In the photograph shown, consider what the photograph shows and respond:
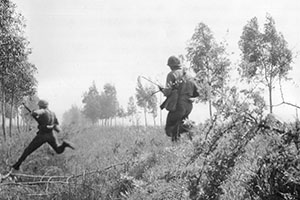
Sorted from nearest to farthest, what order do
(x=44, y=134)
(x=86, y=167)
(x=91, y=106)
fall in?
(x=86, y=167) → (x=44, y=134) → (x=91, y=106)

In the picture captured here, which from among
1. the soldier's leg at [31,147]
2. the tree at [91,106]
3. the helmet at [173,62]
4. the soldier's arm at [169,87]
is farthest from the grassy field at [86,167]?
the tree at [91,106]

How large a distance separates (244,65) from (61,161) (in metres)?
9.21

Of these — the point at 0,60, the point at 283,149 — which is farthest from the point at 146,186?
the point at 0,60

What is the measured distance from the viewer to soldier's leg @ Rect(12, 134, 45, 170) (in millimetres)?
8562

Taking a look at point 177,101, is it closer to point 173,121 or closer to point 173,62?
point 173,121

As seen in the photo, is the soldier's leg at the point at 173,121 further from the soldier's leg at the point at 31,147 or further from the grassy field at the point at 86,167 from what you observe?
the soldier's leg at the point at 31,147

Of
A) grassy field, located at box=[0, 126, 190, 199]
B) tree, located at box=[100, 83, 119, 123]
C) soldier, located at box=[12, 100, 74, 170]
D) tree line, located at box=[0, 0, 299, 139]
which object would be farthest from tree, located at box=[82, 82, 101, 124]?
soldier, located at box=[12, 100, 74, 170]

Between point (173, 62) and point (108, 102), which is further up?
point (173, 62)

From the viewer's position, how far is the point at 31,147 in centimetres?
860

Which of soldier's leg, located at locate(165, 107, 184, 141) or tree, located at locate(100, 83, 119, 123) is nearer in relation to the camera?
soldier's leg, located at locate(165, 107, 184, 141)

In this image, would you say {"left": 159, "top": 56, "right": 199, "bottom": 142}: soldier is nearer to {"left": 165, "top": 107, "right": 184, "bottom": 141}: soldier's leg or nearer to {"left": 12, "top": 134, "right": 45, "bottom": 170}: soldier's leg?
{"left": 165, "top": 107, "right": 184, "bottom": 141}: soldier's leg

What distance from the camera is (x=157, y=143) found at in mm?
8836

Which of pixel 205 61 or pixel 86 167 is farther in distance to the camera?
pixel 86 167

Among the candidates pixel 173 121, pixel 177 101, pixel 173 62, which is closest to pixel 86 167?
pixel 173 121
